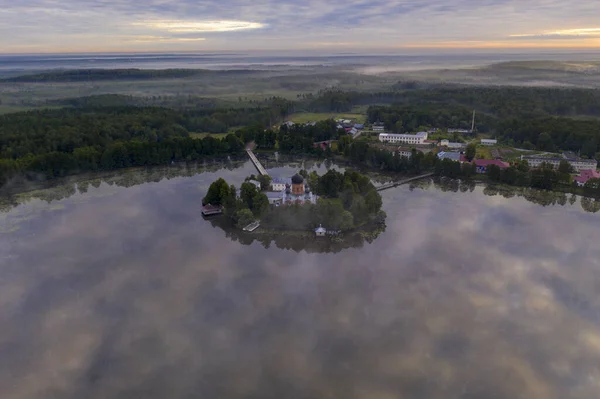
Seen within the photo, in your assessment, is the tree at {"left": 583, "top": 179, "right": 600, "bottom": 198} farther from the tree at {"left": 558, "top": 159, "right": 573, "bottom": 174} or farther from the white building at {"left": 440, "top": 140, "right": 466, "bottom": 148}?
the white building at {"left": 440, "top": 140, "right": 466, "bottom": 148}

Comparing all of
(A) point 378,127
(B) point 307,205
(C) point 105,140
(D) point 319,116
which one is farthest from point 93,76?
(B) point 307,205

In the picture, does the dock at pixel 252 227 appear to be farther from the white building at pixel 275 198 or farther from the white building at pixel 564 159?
the white building at pixel 564 159

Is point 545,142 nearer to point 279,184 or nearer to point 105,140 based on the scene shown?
point 279,184

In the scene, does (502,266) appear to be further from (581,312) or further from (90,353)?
(90,353)

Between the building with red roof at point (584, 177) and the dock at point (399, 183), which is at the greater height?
the building with red roof at point (584, 177)

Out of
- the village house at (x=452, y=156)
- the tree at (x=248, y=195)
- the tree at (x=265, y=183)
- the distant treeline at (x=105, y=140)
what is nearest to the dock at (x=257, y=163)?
the distant treeline at (x=105, y=140)

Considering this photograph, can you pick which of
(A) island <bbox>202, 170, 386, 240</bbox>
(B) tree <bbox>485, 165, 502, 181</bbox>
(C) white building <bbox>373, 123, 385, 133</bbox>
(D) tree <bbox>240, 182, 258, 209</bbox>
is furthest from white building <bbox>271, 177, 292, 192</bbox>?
(C) white building <bbox>373, 123, 385, 133</bbox>
